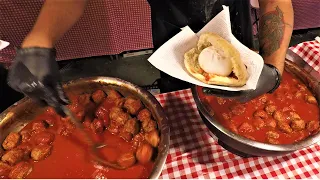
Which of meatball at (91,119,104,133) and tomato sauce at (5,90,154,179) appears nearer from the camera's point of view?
tomato sauce at (5,90,154,179)

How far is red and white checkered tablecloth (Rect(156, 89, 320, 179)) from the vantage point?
164 centimetres

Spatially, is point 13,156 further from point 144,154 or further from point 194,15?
point 194,15

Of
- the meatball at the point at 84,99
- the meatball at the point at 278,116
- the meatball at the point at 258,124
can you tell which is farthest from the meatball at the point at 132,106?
the meatball at the point at 278,116

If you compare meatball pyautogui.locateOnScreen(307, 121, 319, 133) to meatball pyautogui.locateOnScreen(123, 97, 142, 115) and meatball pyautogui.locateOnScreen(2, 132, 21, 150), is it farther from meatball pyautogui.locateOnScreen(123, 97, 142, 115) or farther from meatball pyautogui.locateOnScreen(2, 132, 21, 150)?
meatball pyautogui.locateOnScreen(2, 132, 21, 150)

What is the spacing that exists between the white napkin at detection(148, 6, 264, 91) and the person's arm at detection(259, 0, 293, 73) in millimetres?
248

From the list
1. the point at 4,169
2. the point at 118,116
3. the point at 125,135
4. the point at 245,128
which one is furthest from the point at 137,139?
the point at 4,169

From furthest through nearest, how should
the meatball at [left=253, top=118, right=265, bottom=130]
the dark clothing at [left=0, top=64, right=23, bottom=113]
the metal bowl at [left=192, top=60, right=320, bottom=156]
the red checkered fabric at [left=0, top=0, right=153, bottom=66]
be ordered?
the red checkered fabric at [left=0, top=0, right=153, bottom=66] < the dark clothing at [left=0, top=64, right=23, bottom=113] < the meatball at [left=253, top=118, right=265, bottom=130] < the metal bowl at [left=192, top=60, right=320, bottom=156]

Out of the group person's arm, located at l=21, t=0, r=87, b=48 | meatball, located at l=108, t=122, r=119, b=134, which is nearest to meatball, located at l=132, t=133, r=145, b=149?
meatball, located at l=108, t=122, r=119, b=134

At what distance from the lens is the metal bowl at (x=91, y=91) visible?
157cm

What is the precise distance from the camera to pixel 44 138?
162cm

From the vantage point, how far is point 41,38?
1.44 m

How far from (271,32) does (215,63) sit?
554 mm

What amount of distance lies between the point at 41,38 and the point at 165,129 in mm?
775

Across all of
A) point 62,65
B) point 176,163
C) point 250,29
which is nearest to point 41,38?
point 176,163
